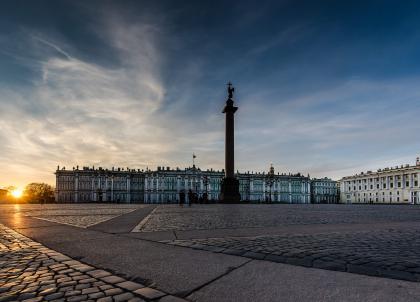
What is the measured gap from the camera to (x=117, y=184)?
137250mm

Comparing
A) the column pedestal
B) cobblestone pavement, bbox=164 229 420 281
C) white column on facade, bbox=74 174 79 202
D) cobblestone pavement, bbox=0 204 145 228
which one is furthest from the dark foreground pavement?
white column on facade, bbox=74 174 79 202

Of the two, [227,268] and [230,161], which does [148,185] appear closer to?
[230,161]

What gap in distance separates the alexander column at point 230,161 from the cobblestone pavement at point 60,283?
29702mm

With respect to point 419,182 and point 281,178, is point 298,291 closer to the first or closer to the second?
point 419,182

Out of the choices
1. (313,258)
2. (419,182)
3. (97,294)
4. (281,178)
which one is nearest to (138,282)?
(97,294)

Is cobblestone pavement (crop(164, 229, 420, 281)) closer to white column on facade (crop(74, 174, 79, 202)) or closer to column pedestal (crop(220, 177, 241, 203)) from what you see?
column pedestal (crop(220, 177, 241, 203))

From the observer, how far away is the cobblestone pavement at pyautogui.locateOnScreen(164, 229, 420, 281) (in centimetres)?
382

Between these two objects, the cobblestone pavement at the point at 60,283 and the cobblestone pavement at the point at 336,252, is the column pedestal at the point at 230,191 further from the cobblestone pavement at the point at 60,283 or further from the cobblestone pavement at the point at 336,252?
the cobblestone pavement at the point at 60,283

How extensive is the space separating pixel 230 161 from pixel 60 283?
1308 inches

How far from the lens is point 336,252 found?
482 centimetres

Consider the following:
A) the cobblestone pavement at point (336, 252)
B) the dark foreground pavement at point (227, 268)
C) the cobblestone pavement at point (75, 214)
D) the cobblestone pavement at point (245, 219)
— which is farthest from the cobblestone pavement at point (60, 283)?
the cobblestone pavement at point (75, 214)

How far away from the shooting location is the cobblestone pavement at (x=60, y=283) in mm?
3010

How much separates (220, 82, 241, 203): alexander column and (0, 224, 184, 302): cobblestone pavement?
29.7 m

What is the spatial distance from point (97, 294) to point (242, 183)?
14252 cm
